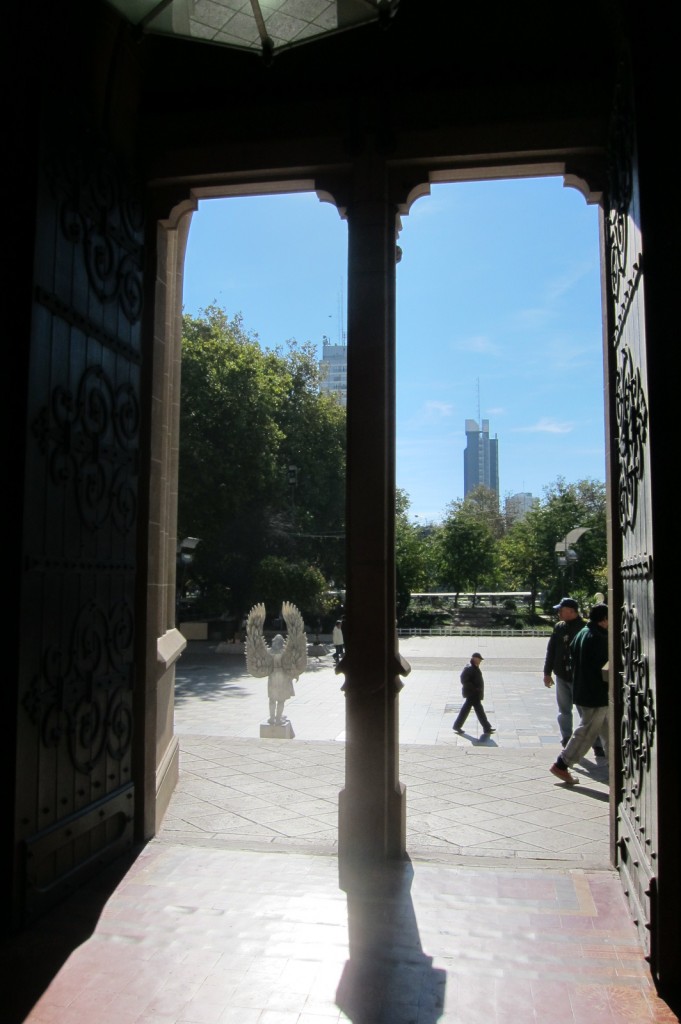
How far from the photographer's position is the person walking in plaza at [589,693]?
6844 mm

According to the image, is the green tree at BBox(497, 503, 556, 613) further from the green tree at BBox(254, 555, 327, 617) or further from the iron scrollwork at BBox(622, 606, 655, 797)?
the iron scrollwork at BBox(622, 606, 655, 797)

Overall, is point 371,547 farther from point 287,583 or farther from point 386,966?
point 287,583

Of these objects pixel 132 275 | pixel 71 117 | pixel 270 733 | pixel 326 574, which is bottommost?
pixel 270 733

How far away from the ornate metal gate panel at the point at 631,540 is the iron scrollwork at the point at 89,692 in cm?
294

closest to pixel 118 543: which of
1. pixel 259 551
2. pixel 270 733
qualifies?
pixel 270 733

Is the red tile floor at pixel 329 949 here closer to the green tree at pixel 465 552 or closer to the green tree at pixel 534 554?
→ the green tree at pixel 534 554

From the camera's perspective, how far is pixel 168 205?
5.58 meters

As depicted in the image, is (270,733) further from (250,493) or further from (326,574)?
(326,574)

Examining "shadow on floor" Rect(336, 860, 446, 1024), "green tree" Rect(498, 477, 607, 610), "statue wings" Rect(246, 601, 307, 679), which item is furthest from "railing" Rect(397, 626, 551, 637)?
"shadow on floor" Rect(336, 860, 446, 1024)

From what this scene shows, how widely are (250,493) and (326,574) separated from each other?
710cm

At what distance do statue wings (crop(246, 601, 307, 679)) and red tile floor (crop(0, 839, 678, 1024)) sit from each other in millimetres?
5710

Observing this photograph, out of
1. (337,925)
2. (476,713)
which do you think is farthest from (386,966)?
(476,713)

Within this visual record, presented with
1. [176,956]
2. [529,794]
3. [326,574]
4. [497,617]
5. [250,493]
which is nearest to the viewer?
[176,956]

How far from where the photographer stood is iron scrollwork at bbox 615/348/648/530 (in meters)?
3.85
